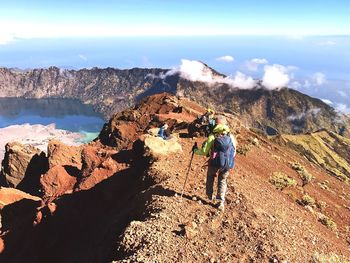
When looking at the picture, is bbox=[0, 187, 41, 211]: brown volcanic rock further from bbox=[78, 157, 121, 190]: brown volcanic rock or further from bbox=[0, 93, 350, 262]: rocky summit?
bbox=[78, 157, 121, 190]: brown volcanic rock

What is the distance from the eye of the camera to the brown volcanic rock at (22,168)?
45347 mm

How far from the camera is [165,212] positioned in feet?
51.2

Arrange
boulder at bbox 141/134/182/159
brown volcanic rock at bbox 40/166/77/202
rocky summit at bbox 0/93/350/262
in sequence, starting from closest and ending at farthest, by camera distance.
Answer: rocky summit at bbox 0/93/350/262, boulder at bbox 141/134/182/159, brown volcanic rock at bbox 40/166/77/202

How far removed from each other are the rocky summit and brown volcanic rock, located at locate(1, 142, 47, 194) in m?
9.98

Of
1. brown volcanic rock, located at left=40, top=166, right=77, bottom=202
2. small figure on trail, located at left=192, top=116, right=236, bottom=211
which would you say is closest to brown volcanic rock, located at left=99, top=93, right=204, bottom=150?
brown volcanic rock, located at left=40, top=166, right=77, bottom=202

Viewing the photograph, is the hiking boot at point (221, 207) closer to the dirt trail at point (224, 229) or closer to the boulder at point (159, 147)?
the dirt trail at point (224, 229)

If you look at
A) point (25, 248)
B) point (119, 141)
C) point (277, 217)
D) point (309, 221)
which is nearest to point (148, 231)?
point (277, 217)

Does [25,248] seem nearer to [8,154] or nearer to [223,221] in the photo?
[223,221]

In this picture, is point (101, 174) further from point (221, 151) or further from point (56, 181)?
point (221, 151)

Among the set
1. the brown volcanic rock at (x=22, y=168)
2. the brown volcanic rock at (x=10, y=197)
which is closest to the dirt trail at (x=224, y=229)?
the brown volcanic rock at (x=10, y=197)

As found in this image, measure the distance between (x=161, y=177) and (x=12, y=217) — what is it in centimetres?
1618

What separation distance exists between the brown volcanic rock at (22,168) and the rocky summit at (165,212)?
998cm

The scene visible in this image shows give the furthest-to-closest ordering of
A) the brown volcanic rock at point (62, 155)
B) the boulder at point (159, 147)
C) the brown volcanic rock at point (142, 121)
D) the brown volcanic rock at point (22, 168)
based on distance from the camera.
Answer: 1. the brown volcanic rock at point (22, 168)
2. the brown volcanic rock at point (142, 121)
3. the brown volcanic rock at point (62, 155)
4. the boulder at point (159, 147)

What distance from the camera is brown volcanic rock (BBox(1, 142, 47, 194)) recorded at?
45.3m
